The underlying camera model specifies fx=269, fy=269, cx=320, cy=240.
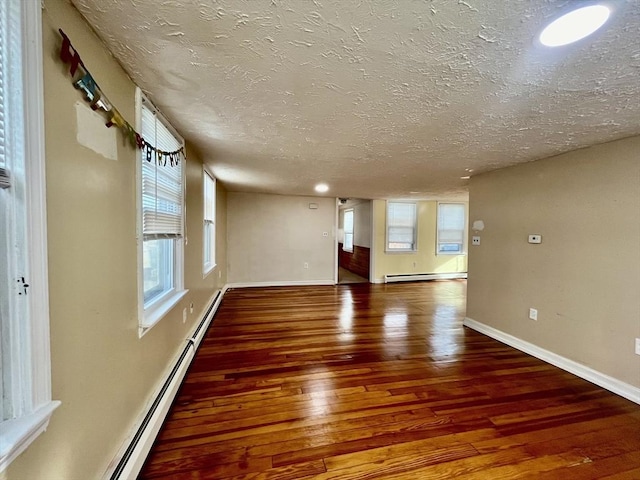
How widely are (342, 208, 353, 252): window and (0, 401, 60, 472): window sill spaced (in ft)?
24.5

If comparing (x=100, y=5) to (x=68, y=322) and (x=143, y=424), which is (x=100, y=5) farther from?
(x=143, y=424)

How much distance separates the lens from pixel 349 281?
657 centimetres

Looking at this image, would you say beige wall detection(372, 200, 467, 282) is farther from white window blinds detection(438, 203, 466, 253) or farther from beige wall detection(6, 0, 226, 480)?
beige wall detection(6, 0, 226, 480)

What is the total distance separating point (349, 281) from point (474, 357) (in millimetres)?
3919

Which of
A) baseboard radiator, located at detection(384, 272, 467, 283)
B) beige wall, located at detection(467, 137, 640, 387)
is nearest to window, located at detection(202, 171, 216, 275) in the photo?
beige wall, located at detection(467, 137, 640, 387)

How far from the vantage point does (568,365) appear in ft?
8.22

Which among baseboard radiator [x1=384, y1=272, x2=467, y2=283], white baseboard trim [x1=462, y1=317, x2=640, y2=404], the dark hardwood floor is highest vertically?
baseboard radiator [x1=384, y1=272, x2=467, y2=283]

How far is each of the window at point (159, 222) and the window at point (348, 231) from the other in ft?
20.3

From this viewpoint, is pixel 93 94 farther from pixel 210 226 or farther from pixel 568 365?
pixel 568 365

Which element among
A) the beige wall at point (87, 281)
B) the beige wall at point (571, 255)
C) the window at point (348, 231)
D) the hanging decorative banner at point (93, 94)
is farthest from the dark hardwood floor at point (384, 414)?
the window at point (348, 231)

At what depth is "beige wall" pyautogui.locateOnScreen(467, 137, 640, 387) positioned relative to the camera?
7.00ft

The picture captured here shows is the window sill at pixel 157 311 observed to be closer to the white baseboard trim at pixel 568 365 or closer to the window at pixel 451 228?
the white baseboard trim at pixel 568 365

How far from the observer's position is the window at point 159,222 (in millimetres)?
1594

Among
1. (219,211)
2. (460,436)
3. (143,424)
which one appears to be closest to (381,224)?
(219,211)
